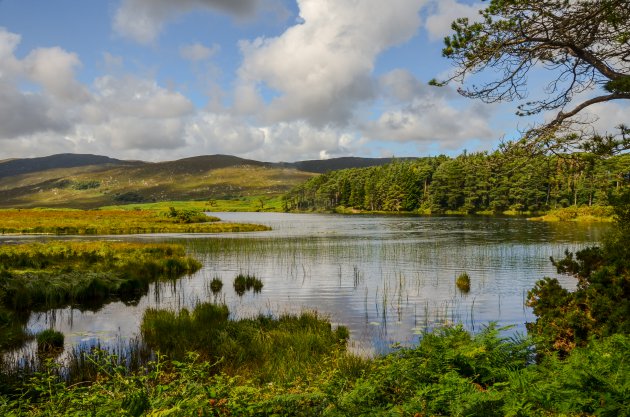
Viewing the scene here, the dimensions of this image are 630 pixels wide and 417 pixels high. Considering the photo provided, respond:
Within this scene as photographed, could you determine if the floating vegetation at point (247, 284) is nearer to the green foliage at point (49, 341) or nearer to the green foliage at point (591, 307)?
the green foliage at point (49, 341)

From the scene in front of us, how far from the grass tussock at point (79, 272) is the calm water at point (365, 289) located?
1.57 meters

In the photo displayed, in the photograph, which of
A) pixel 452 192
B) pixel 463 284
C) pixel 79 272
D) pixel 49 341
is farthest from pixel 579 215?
pixel 49 341

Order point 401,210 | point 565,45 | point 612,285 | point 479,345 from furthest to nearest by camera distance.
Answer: point 401,210 < point 565,45 < point 612,285 < point 479,345

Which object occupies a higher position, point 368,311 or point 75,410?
point 75,410

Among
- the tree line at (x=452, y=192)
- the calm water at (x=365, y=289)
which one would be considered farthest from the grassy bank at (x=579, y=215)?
the calm water at (x=365, y=289)

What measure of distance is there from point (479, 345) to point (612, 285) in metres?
4.73

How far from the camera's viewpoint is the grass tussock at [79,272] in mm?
21109

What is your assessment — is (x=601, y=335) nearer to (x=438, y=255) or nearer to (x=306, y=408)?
(x=306, y=408)

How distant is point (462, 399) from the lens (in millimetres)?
5934

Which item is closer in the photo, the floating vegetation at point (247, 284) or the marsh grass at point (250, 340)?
the marsh grass at point (250, 340)

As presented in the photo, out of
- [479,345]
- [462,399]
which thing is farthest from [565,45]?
[462,399]

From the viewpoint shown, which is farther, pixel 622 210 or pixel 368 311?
pixel 368 311

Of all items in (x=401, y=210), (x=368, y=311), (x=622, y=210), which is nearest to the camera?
(x=622, y=210)

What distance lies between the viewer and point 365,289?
25578 mm
